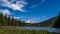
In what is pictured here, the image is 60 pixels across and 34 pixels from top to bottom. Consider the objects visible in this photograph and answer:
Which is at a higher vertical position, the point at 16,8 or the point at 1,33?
the point at 16,8

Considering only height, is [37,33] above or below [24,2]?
below

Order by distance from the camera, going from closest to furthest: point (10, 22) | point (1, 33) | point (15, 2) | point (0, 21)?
1. point (1, 33)
2. point (15, 2)
3. point (10, 22)
4. point (0, 21)

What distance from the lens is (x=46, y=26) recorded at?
1894 centimetres

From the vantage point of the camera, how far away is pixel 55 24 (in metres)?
19.5

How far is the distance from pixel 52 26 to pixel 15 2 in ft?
16.1

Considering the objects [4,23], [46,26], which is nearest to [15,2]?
[46,26]

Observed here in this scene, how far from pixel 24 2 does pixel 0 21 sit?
707cm

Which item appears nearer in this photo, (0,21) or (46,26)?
(46,26)

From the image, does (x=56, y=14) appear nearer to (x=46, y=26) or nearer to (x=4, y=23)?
(x=46, y=26)

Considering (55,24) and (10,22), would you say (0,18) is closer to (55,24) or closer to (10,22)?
(10,22)

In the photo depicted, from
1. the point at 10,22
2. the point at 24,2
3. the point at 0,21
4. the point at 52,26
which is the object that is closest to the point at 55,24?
the point at 52,26

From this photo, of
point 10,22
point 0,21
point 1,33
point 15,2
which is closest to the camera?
point 1,33

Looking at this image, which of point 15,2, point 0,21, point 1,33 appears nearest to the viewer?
point 1,33

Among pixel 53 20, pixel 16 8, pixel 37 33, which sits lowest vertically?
pixel 37 33
